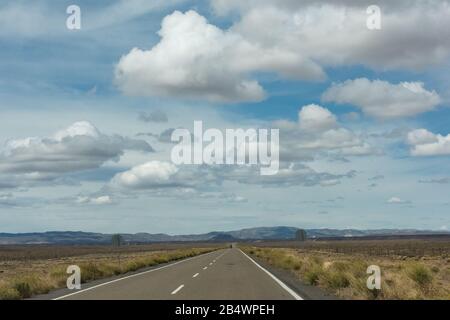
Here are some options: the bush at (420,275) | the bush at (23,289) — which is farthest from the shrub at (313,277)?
the bush at (23,289)

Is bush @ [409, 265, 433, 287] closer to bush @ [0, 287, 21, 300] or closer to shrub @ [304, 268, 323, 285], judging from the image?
shrub @ [304, 268, 323, 285]

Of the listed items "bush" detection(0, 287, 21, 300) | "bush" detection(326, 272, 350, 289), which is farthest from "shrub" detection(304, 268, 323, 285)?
"bush" detection(0, 287, 21, 300)

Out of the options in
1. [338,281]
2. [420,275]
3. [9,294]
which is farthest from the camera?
[420,275]

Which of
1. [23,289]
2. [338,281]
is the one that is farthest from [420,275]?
[23,289]

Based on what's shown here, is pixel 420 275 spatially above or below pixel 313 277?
above

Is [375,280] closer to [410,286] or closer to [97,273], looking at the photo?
[410,286]

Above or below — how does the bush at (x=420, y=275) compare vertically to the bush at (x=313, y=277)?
above

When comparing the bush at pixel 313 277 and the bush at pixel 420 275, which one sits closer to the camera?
the bush at pixel 420 275

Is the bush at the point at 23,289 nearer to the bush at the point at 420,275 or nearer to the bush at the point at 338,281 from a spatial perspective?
the bush at the point at 338,281

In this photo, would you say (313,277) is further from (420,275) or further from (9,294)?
(9,294)
